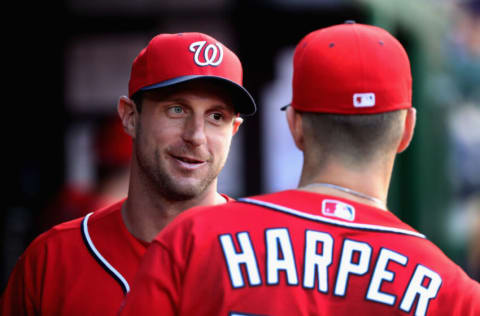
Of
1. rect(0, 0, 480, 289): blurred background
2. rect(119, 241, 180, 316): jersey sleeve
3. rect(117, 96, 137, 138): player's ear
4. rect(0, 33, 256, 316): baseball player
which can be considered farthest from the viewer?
rect(0, 0, 480, 289): blurred background

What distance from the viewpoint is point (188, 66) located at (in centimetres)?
269

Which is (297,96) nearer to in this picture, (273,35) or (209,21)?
(209,21)

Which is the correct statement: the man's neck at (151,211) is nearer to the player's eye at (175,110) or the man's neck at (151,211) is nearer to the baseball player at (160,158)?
the baseball player at (160,158)

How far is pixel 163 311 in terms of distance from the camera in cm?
195

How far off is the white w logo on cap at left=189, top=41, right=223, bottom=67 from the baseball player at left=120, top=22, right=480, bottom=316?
0.62 metres

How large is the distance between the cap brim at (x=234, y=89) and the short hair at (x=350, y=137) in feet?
1.86

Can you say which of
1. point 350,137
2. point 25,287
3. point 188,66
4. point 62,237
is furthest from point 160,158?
point 350,137

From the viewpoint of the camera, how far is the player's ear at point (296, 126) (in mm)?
2201

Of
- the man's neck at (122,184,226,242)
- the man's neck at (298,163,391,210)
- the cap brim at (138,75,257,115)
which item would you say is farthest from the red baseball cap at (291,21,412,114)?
the man's neck at (122,184,226,242)

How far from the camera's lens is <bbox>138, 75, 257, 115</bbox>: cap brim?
264 cm

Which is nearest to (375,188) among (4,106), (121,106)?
(121,106)

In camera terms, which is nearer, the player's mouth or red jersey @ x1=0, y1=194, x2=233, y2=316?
red jersey @ x1=0, y1=194, x2=233, y2=316

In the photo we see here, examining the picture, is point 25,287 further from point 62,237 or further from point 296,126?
point 296,126

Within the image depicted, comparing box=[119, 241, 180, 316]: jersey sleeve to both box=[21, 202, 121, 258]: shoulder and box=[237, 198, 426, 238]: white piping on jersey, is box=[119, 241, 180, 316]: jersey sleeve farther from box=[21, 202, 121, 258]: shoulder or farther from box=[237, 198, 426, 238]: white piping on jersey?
box=[21, 202, 121, 258]: shoulder
